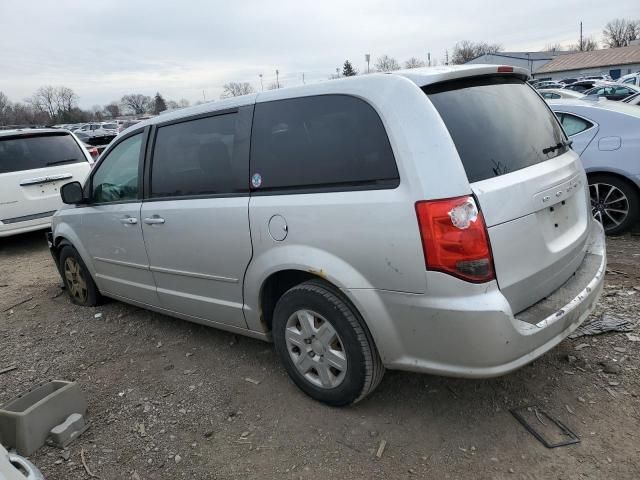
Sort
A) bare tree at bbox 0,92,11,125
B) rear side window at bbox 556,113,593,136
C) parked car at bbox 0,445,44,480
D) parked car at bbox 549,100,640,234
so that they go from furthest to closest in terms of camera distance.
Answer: bare tree at bbox 0,92,11,125 → rear side window at bbox 556,113,593,136 → parked car at bbox 549,100,640,234 → parked car at bbox 0,445,44,480

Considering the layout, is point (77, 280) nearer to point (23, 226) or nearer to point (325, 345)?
point (23, 226)

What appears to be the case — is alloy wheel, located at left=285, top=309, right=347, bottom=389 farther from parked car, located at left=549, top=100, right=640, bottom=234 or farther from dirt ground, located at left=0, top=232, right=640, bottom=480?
parked car, located at left=549, top=100, right=640, bottom=234

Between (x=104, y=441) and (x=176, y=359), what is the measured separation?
3.05ft

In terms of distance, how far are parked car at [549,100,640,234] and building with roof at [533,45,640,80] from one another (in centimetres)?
6564

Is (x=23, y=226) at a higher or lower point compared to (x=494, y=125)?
lower

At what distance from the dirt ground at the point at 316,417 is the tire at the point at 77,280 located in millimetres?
880

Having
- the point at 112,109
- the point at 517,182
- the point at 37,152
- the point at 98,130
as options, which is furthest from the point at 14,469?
the point at 112,109

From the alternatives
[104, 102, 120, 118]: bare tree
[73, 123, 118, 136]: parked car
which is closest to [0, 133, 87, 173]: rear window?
[73, 123, 118, 136]: parked car

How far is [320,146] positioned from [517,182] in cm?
100

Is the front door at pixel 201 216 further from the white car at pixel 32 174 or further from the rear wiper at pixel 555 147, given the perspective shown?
the white car at pixel 32 174

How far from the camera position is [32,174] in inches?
283

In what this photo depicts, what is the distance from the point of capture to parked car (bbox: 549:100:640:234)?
523cm

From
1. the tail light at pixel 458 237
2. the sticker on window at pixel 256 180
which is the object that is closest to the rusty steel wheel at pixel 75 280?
the sticker on window at pixel 256 180

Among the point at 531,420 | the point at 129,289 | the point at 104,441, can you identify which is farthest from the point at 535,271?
the point at 129,289
